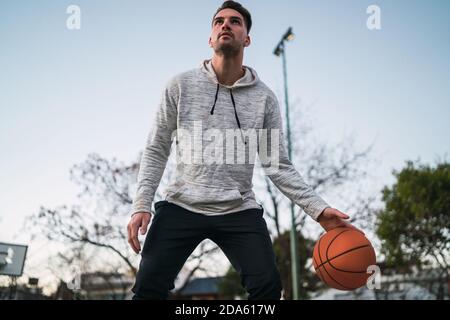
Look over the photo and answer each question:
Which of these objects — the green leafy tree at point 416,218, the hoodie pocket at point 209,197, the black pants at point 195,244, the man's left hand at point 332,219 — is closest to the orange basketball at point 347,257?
the man's left hand at point 332,219

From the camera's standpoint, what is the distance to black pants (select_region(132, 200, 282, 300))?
245 cm

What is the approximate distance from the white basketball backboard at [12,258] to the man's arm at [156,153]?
31.4 ft

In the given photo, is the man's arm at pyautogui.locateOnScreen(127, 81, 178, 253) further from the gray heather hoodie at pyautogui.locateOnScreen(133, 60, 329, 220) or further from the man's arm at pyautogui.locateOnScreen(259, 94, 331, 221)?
the man's arm at pyautogui.locateOnScreen(259, 94, 331, 221)

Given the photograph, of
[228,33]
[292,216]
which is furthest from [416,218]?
[228,33]

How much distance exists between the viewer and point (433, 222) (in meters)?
19.9

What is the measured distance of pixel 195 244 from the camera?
8.76 ft

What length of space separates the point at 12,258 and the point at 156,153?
9.91m

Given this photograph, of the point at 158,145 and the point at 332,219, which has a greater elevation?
the point at 158,145

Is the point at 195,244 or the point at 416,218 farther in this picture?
the point at 416,218

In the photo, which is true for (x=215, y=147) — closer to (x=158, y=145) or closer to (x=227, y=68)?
(x=158, y=145)

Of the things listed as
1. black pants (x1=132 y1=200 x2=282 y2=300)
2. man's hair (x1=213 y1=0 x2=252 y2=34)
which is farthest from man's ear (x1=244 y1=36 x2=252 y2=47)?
black pants (x1=132 y1=200 x2=282 y2=300)
